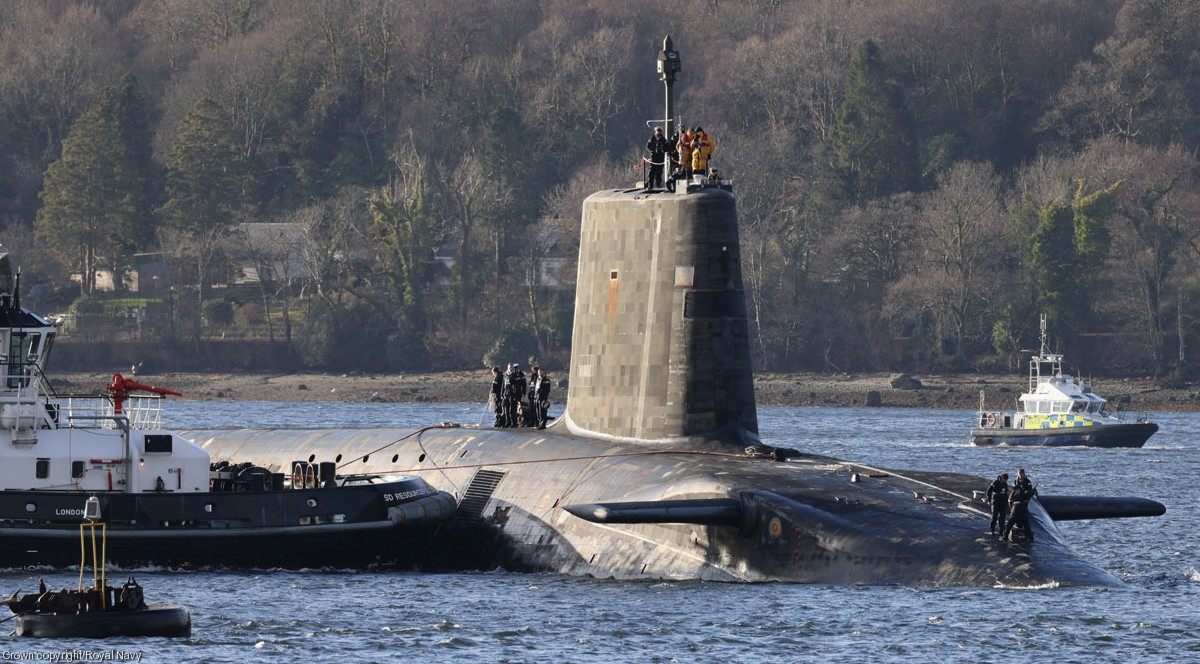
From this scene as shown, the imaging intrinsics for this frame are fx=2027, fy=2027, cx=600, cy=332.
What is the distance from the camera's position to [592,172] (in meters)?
126

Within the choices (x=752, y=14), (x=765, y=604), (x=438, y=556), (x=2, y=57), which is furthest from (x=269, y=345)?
(x=765, y=604)

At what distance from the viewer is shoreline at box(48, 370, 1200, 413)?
10831 centimetres

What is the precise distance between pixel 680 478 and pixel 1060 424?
181 feet

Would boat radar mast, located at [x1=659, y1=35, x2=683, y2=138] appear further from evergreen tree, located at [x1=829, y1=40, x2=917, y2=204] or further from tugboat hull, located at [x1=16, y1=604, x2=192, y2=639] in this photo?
evergreen tree, located at [x1=829, y1=40, x2=917, y2=204]

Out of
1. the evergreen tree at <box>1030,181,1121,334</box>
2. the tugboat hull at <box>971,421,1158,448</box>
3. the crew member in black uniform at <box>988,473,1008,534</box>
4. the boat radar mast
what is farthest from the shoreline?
the crew member in black uniform at <box>988,473,1008,534</box>

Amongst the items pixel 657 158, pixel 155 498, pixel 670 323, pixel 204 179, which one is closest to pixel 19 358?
pixel 155 498

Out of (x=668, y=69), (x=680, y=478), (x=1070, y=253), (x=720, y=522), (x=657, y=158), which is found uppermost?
(x=1070, y=253)

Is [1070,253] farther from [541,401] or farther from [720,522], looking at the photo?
[720,522]

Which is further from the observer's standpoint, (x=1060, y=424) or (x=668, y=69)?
(x=1060, y=424)

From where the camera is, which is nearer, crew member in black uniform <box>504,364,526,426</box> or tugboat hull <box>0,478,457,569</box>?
tugboat hull <box>0,478,457,569</box>

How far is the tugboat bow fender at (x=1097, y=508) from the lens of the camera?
3045 cm

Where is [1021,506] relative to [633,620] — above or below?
above

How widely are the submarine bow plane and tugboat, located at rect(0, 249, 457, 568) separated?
141 centimetres

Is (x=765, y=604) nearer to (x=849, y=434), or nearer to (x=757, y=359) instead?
(x=849, y=434)
